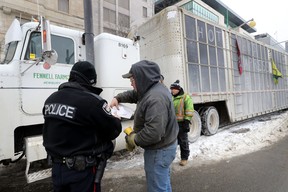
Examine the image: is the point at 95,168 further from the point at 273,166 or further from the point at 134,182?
the point at 273,166

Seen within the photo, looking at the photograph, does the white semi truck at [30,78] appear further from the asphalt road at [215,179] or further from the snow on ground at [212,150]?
the snow on ground at [212,150]

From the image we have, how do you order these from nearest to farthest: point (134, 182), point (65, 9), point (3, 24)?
1. point (134, 182)
2. point (3, 24)
3. point (65, 9)

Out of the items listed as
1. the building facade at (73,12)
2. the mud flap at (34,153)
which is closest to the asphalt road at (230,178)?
the mud flap at (34,153)

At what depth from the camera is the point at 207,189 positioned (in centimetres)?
358

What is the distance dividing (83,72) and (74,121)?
0.46m

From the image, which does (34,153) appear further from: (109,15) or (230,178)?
(109,15)

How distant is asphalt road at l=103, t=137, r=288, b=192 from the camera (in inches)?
142

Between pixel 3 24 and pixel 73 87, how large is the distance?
17.7 meters

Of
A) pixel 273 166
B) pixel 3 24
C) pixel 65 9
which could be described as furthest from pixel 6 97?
pixel 65 9

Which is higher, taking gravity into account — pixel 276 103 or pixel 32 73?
pixel 32 73

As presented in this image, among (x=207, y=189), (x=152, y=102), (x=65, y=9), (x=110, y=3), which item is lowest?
(x=207, y=189)

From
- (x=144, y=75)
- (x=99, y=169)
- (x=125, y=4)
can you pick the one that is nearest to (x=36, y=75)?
(x=144, y=75)

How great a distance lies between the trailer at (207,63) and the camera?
6.09m

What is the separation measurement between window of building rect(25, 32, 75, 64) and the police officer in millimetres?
2269
